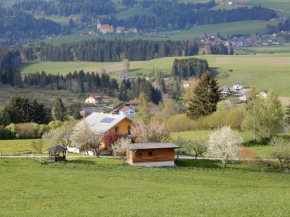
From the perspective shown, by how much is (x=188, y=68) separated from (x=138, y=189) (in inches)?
5391

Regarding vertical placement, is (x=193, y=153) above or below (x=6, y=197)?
below

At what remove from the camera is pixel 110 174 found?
3884 cm

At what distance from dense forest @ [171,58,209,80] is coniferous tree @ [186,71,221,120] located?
90309 millimetres

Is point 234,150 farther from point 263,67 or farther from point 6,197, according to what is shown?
point 263,67

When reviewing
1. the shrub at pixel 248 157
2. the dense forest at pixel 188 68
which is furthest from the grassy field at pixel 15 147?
the dense forest at pixel 188 68

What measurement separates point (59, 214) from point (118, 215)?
2.83m

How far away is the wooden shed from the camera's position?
4653 cm

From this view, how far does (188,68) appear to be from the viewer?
168 meters

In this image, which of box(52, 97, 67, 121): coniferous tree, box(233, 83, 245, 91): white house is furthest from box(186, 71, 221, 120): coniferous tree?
box(233, 83, 245, 91): white house

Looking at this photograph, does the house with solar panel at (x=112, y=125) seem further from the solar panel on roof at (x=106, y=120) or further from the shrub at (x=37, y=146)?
the shrub at (x=37, y=146)

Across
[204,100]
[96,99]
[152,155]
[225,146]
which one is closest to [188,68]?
[96,99]

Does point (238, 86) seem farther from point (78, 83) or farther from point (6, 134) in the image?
point (6, 134)

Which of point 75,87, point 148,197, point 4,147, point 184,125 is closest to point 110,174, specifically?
point 148,197

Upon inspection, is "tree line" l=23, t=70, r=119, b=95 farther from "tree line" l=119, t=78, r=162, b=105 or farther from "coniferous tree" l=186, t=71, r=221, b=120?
"coniferous tree" l=186, t=71, r=221, b=120
